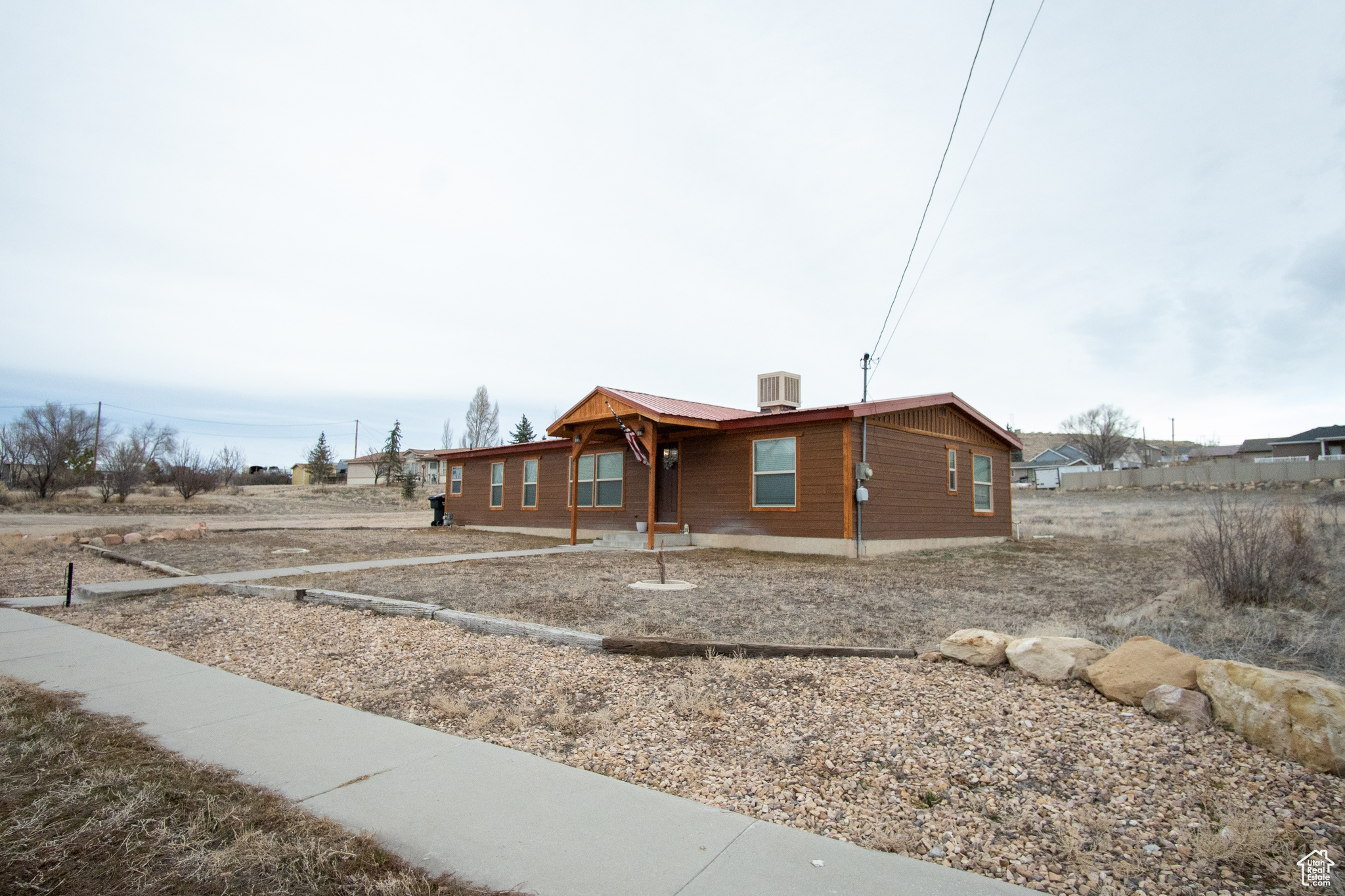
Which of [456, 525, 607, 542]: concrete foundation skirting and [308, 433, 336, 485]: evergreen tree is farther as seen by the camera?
[308, 433, 336, 485]: evergreen tree

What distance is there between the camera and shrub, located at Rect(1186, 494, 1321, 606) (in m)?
6.51

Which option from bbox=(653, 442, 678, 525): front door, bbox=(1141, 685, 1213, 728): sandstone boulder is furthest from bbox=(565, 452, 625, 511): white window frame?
bbox=(1141, 685, 1213, 728): sandstone boulder

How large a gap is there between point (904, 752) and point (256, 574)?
26.3ft

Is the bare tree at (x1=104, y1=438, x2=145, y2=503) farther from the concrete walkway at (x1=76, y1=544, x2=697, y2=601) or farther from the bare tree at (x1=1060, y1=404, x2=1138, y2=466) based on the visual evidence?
the bare tree at (x1=1060, y1=404, x2=1138, y2=466)

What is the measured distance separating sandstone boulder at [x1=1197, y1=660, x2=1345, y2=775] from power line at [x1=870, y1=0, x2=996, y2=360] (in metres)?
7.02

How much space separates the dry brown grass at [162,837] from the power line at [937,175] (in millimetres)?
8906

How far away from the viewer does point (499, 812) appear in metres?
2.58

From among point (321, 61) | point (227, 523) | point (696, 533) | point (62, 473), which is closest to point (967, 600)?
point (696, 533)

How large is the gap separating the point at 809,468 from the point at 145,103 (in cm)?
1129

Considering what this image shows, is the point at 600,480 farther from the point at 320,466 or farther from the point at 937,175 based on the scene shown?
the point at 320,466

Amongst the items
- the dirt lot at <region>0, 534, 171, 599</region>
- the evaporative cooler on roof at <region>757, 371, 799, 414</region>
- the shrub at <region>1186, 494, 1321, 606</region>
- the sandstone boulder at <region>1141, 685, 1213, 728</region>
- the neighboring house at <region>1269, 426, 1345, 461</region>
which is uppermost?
the neighboring house at <region>1269, 426, 1345, 461</region>

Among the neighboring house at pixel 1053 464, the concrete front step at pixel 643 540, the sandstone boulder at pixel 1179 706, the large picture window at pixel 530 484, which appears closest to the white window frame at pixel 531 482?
the large picture window at pixel 530 484

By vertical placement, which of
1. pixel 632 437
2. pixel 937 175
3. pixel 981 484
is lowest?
pixel 981 484

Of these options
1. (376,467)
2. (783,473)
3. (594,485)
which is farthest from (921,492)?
(376,467)
